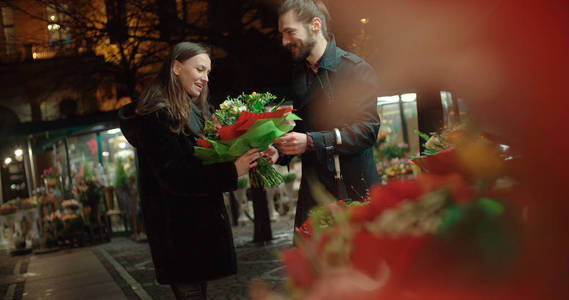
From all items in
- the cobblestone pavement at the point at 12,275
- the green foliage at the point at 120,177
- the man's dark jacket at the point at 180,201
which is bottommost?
the cobblestone pavement at the point at 12,275

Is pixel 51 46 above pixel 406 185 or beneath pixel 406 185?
above

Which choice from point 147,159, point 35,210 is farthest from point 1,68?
point 147,159

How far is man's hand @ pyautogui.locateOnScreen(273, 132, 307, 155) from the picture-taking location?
2.72m

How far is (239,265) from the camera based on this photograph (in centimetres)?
871

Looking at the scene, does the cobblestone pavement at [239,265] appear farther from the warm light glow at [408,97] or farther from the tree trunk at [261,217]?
the warm light glow at [408,97]

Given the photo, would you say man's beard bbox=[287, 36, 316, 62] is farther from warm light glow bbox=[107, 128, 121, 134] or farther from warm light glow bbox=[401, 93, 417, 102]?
warm light glow bbox=[107, 128, 121, 134]

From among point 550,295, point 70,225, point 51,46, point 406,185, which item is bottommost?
point 70,225

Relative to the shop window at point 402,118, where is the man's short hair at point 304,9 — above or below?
above

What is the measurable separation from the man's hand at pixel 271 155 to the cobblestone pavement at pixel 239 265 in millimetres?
2331

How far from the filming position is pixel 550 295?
2.42 ft

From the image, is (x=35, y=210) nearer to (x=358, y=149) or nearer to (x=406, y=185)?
(x=358, y=149)

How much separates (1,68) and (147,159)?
2279 centimetres

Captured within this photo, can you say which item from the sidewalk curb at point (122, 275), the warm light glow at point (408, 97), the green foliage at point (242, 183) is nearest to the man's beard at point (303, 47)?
the sidewalk curb at point (122, 275)

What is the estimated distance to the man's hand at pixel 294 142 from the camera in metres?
2.72
